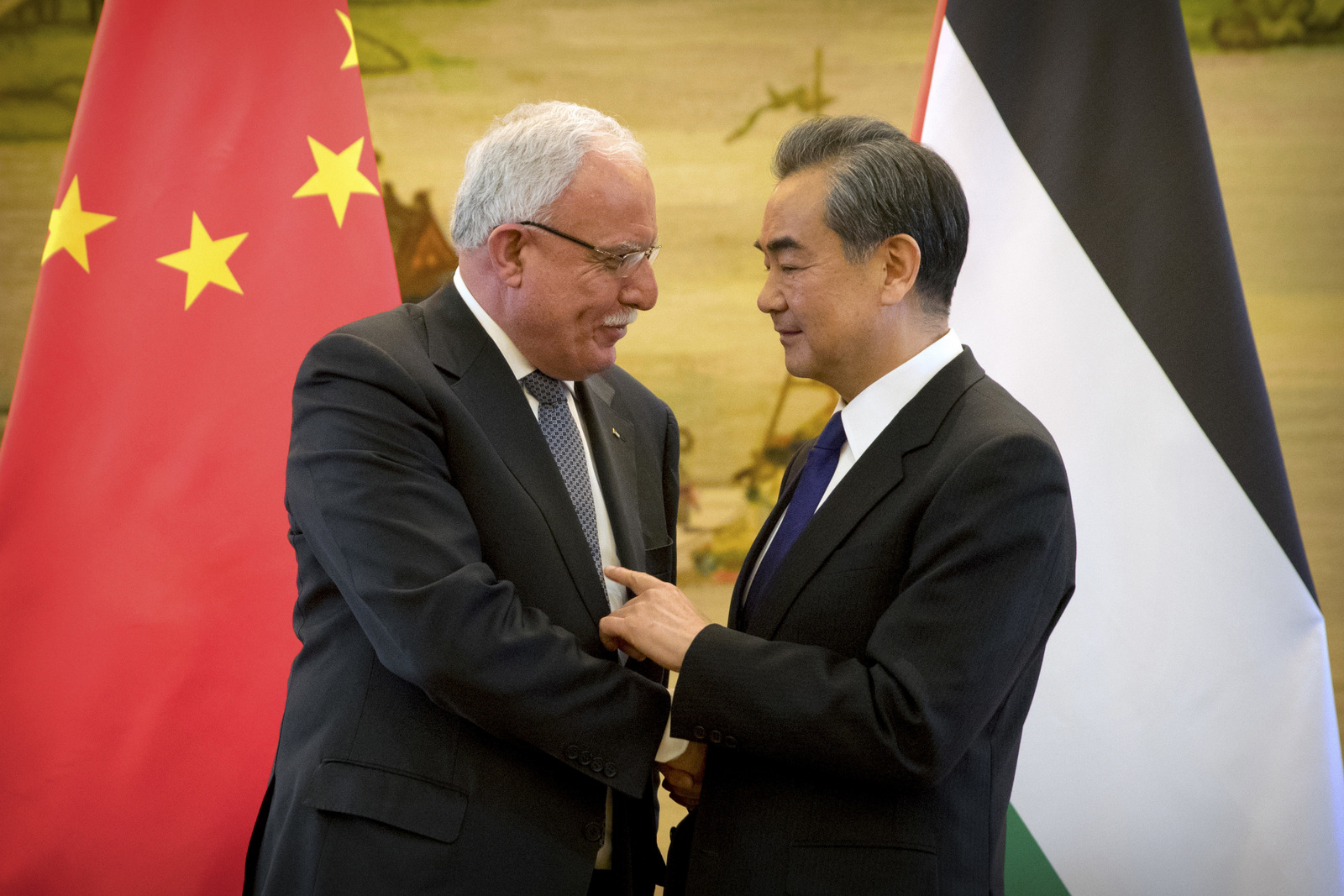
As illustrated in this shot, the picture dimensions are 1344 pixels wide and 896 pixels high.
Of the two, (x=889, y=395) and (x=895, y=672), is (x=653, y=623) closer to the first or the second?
(x=895, y=672)

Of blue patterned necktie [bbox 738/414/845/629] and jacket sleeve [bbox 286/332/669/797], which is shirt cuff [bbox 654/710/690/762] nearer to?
jacket sleeve [bbox 286/332/669/797]

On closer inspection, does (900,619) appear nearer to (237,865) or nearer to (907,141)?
(907,141)

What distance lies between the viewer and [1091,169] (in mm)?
2293

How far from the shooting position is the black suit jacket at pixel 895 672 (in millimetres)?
1374

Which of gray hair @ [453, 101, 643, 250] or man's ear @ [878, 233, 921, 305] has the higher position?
gray hair @ [453, 101, 643, 250]

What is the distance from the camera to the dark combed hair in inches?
63.9

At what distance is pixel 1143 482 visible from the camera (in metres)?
2.19

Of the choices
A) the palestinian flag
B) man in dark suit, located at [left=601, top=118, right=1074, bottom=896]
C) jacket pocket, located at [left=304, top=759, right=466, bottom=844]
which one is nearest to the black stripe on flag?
the palestinian flag

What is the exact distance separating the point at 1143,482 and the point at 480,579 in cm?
151

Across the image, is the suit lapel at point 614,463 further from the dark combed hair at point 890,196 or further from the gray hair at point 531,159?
the dark combed hair at point 890,196

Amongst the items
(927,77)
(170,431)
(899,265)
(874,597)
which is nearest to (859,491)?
(874,597)

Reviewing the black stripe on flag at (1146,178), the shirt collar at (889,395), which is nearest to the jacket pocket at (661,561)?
the shirt collar at (889,395)

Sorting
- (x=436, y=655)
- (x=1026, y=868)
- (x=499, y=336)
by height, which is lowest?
(x=1026, y=868)

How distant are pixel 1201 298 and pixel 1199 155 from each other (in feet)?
1.05
